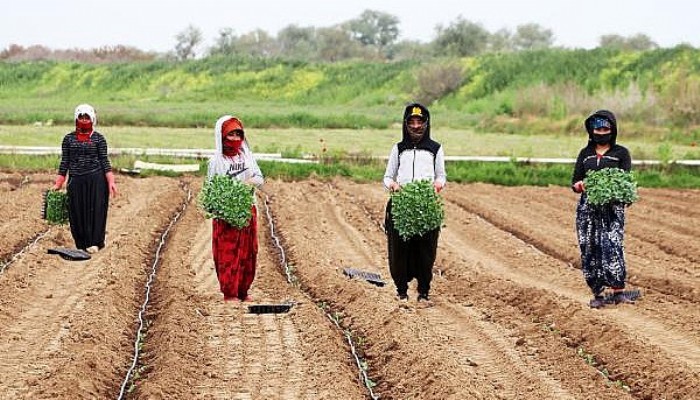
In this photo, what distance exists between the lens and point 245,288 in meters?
10.4

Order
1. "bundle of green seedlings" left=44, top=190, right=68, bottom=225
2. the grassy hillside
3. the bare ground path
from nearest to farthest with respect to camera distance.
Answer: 1. the bare ground path
2. "bundle of green seedlings" left=44, top=190, right=68, bottom=225
3. the grassy hillside

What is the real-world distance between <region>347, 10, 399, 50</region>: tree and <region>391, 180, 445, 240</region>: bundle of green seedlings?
9823 centimetres

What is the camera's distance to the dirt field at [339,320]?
24.7 feet

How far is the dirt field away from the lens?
24.7 ft

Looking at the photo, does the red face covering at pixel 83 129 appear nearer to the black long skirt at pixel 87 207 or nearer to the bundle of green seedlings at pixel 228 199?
the black long skirt at pixel 87 207

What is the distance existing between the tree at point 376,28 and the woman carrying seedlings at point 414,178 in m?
97.9

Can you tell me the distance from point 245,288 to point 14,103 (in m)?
39.9

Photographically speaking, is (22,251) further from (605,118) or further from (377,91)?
(377,91)

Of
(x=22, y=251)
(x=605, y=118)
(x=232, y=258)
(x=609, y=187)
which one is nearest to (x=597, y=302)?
(x=609, y=187)

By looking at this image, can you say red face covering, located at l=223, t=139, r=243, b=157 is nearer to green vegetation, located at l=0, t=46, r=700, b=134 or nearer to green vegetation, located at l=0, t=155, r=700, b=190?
green vegetation, located at l=0, t=155, r=700, b=190

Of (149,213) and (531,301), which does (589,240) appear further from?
(149,213)

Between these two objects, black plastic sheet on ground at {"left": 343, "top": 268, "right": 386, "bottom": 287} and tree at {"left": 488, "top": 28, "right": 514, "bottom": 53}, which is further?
tree at {"left": 488, "top": 28, "right": 514, "bottom": 53}

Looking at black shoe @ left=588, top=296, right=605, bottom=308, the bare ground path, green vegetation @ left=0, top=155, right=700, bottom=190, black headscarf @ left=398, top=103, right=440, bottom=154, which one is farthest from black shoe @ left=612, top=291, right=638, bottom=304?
green vegetation @ left=0, top=155, right=700, bottom=190

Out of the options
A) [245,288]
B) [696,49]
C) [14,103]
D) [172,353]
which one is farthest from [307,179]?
[14,103]
